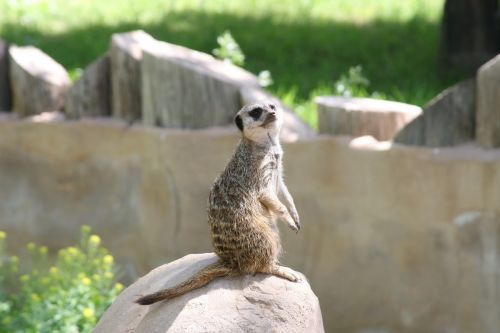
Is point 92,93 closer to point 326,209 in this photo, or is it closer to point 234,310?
point 326,209

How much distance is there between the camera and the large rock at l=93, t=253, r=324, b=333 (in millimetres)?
3117

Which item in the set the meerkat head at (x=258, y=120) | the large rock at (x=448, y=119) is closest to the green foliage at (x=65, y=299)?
the meerkat head at (x=258, y=120)

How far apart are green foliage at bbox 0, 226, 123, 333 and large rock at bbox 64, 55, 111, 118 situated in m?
0.91

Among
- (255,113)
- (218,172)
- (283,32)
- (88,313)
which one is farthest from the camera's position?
(283,32)

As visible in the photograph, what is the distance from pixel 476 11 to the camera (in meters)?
7.89

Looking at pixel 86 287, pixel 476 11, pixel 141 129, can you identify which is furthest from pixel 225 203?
pixel 476 11

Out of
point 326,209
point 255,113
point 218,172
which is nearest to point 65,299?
point 218,172

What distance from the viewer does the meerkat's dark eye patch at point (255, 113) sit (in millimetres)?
3283

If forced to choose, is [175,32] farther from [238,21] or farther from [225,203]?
[225,203]

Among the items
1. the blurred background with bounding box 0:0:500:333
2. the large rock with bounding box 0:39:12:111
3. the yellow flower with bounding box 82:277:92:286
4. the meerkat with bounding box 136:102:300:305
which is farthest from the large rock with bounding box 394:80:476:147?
the large rock with bounding box 0:39:12:111

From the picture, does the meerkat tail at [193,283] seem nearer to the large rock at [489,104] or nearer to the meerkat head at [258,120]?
the meerkat head at [258,120]

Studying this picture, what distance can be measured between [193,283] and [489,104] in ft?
5.98

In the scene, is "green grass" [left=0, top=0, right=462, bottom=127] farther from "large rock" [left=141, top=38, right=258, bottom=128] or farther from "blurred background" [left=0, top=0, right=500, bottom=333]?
"large rock" [left=141, top=38, right=258, bottom=128]

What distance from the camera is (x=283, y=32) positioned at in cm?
902
